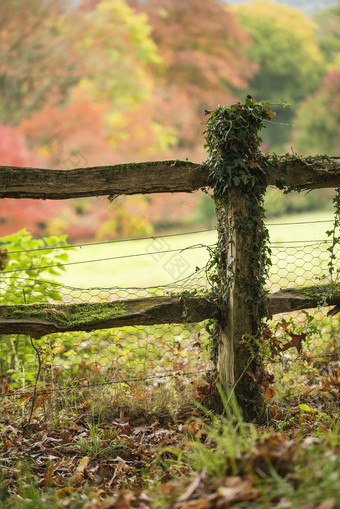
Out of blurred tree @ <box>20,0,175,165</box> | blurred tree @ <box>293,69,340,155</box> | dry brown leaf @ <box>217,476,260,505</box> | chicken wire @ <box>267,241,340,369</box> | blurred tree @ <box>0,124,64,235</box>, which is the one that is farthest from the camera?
blurred tree @ <box>293,69,340,155</box>

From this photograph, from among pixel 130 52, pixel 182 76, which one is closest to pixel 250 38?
pixel 182 76

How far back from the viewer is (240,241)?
260 cm

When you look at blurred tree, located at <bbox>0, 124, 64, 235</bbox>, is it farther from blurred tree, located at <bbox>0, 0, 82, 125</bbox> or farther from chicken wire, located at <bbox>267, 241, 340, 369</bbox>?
chicken wire, located at <bbox>267, 241, 340, 369</bbox>

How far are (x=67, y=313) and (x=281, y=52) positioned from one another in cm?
2137

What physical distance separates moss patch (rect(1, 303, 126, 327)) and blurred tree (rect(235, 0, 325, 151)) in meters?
18.8

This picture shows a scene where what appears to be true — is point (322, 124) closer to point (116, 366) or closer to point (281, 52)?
point (281, 52)

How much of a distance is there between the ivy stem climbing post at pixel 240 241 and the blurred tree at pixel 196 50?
1498 centimetres

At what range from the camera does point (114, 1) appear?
16.0 m

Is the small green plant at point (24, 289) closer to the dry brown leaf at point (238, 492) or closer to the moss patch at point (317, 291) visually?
the moss patch at point (317, 291)

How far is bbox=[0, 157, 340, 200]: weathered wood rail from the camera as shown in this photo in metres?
2.47

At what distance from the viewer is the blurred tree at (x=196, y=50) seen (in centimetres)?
1781

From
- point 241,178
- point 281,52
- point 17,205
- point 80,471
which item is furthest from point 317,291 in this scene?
point 281,52

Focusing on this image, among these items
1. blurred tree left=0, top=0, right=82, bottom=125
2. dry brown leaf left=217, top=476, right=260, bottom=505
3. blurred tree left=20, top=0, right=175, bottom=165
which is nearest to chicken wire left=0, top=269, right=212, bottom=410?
dry brown leaf left=217, top=476, right=260, bottom=505

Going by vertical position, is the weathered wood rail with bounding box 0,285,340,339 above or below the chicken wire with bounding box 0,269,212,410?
above
